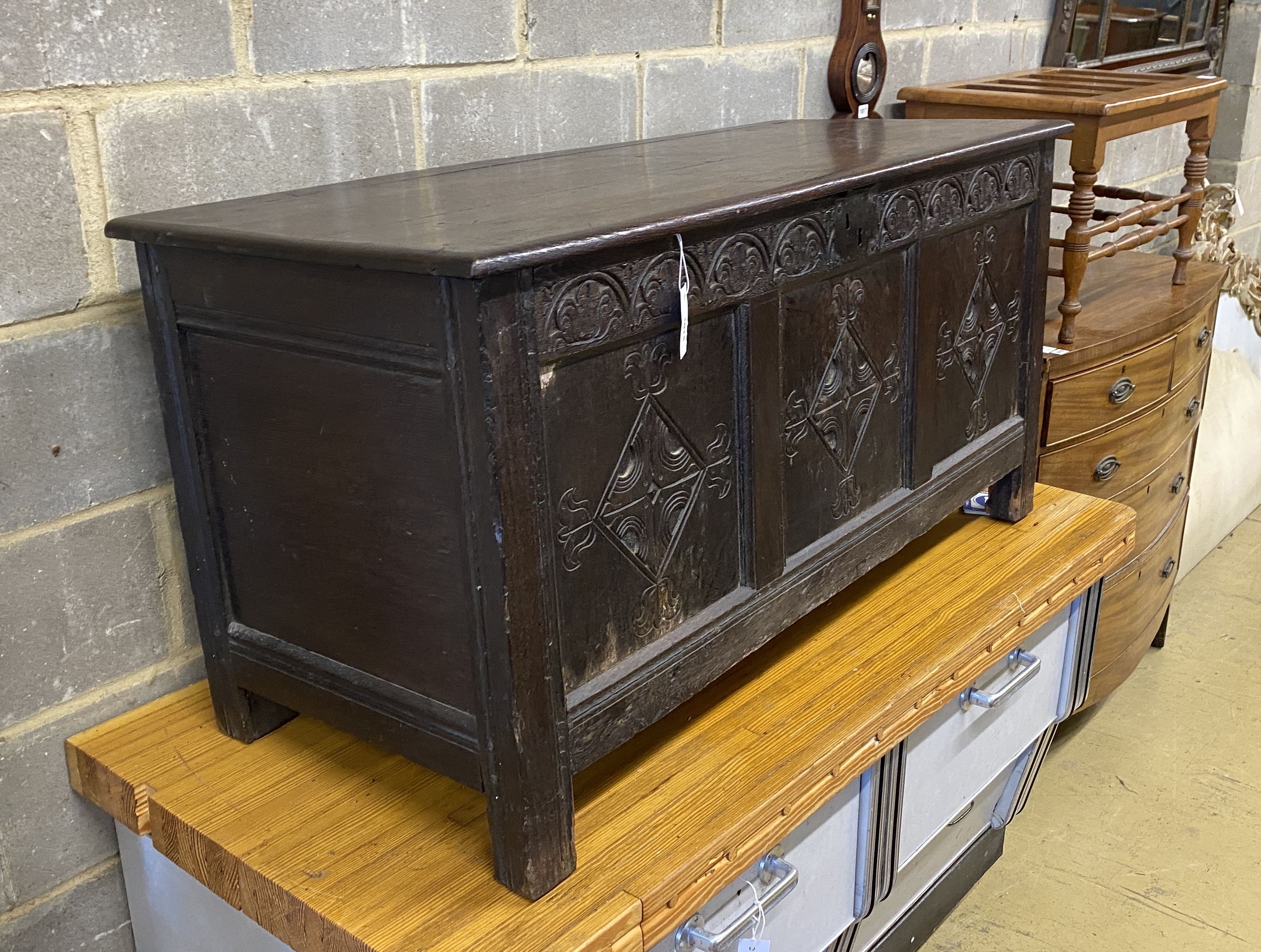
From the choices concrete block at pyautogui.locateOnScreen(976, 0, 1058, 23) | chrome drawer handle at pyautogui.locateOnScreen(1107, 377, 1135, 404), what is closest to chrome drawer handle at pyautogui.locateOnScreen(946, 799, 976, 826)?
chrome drawer handle at pyautogui.locateOnScreen(1107, 377, 1135, 404)

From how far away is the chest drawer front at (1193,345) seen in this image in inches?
98.1

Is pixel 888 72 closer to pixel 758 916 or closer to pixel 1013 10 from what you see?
pixel 1013 10

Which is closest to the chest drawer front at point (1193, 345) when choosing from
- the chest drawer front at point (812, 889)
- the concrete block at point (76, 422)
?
the chest drawer front at point (812, 889)

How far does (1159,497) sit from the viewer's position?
265 centimetres

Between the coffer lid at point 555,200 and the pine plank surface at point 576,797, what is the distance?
572 millimetres

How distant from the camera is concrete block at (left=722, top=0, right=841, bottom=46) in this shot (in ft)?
6.35

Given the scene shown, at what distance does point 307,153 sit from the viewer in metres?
Result: 1.39

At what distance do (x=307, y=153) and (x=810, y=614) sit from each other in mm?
881

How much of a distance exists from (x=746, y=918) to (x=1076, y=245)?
155 cm

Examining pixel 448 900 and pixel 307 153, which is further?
pixel 307 153

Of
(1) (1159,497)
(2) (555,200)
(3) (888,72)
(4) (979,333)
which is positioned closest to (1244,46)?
(1) (1159,497)

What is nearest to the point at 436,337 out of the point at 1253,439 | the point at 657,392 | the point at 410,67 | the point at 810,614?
the point at 657,392

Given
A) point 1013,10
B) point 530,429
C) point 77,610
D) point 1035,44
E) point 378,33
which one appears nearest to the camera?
point 530,429

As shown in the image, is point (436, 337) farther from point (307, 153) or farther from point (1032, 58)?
point (1032, 58)
